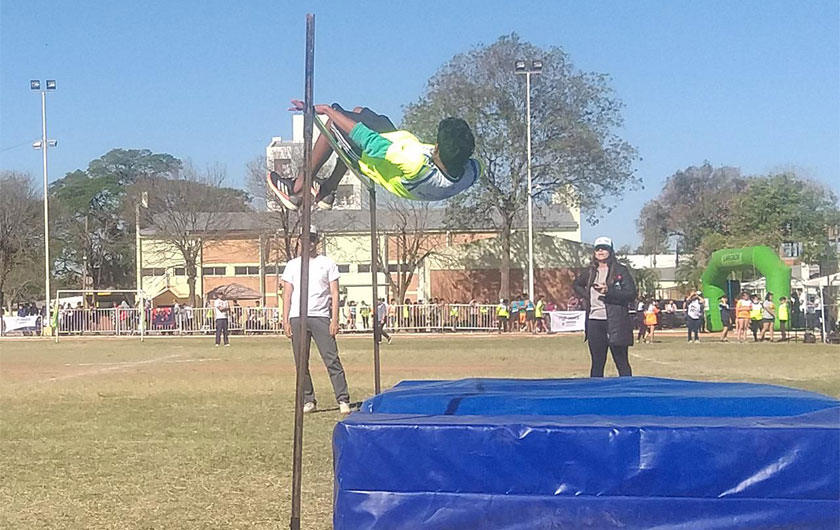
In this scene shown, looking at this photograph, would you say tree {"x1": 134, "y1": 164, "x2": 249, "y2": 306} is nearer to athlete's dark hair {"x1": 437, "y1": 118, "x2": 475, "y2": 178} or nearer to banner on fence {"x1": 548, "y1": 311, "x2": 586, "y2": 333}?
banner on fence {"x1": 548, "y1": 311, "x2": 586, "y2": 333}

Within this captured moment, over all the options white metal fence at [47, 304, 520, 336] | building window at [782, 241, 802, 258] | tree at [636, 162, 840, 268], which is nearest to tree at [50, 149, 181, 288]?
white metal fence at [47, 304, 520, 336]

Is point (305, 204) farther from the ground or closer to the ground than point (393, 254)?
closer to the ground

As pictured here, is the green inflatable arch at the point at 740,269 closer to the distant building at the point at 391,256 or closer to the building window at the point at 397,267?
the distant building at the point at 391,256

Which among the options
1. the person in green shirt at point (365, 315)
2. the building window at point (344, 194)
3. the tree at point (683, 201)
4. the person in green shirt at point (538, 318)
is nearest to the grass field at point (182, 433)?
the person in green shirt at point (538, 318)

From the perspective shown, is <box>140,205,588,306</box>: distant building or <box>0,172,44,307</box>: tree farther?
<box>0,172,44,307</box>: tree

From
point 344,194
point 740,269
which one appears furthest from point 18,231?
point 740,269

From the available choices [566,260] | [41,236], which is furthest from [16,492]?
[41,236]

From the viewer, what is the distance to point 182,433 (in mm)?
8672

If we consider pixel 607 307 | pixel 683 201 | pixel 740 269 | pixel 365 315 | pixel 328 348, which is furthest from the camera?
pixel 683 201

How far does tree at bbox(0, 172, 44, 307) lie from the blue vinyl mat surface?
58.9 m

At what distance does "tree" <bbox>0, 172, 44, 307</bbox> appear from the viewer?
5925 centimetres

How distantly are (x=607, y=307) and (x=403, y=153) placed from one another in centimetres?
272

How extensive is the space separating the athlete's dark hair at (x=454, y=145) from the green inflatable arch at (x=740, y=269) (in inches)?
1068

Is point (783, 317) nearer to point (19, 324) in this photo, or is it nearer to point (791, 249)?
point (19, 324)
